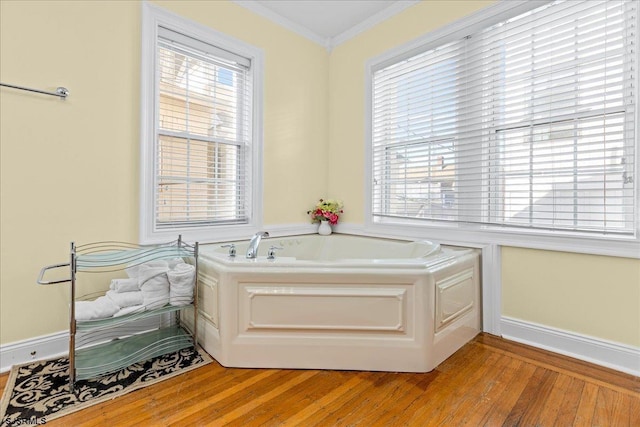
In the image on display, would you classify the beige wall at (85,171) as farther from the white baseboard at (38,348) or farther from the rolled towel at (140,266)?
the rolled towel at (140,266)

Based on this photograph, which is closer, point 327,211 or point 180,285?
point 180,285

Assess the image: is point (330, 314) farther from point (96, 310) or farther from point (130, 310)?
point (96, 310)

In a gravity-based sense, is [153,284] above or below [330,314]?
above

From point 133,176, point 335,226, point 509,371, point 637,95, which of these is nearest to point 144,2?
point 133,176

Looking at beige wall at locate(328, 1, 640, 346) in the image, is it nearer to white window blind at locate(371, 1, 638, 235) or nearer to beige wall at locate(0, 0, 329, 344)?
white window blind at locate(371, 1, 638, 235)

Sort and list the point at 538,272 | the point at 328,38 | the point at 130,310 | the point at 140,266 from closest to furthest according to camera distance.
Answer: the point at 130,310, the point at 140,266, the point at 538,272, the point at 328,38

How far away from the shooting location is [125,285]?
1.96m

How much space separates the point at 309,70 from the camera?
3.28 metres

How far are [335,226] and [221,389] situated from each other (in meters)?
2.02

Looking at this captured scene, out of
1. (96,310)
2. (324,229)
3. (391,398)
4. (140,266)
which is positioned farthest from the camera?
(324,229)

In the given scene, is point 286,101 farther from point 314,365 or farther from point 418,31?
point 314,365

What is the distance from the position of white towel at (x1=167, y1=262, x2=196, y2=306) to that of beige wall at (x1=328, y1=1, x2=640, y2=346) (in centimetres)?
172

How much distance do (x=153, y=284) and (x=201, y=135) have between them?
127 centimetres

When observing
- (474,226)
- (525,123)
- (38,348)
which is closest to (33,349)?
(38,348)
